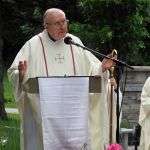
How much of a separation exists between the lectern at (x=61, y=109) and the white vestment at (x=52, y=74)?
12 cm

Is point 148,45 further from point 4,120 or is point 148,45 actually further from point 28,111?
point 28,111

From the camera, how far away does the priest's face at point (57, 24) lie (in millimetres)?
6855

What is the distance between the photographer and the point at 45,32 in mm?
7215

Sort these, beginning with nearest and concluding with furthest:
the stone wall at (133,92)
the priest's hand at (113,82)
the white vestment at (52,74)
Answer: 1. the white vestment at (52,74)
2. the priest's hand at (113,82)
3. the stone wall at (133,92)

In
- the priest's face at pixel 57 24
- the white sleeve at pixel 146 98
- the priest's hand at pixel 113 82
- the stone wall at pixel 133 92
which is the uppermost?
the priest's face at pixel 57 24

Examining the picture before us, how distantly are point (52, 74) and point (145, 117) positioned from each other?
5.32 feet

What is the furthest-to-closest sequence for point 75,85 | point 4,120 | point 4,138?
point 4,120 < point 4,138 < point 75,85

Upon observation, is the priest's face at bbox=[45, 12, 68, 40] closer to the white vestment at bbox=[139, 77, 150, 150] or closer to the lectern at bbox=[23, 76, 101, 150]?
the lectern at bbox=[23, 76, 101, 150]

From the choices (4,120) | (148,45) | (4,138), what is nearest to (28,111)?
(4,138)

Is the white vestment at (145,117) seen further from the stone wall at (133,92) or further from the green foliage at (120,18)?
the green foliage at (120,18)

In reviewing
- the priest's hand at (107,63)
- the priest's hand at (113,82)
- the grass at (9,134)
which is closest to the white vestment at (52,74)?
the priest's hand at (113,82)

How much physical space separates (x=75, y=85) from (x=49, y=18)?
769mm

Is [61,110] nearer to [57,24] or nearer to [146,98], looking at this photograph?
[57,24]

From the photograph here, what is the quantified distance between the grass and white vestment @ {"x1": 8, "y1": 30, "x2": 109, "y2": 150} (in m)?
3.16
